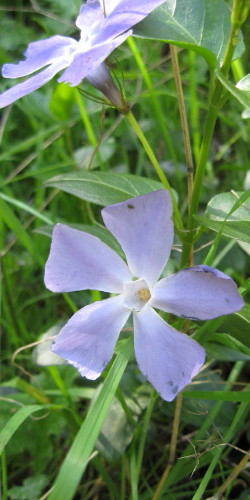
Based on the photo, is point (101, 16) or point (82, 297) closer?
point (101, 16)

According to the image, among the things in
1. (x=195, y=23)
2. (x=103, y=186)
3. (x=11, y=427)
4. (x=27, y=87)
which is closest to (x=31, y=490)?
(x=11, y=427)

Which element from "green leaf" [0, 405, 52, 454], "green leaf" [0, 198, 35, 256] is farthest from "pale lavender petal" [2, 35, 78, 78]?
"green leaf" [0, 405, 52, 454]

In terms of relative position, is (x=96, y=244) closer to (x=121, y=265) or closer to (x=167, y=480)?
(x=121, y=265)

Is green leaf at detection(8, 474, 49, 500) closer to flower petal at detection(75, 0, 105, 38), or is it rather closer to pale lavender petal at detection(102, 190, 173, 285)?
pale lavender petal at detection(102, 190, 173, 285)

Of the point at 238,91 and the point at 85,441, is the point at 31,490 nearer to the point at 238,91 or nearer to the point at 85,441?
the point at 85,441

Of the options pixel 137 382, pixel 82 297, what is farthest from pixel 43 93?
pixel 137 382

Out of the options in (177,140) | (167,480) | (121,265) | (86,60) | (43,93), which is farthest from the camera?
(43,93)
